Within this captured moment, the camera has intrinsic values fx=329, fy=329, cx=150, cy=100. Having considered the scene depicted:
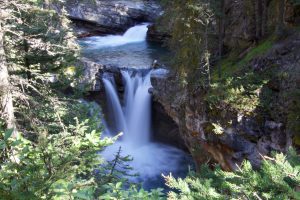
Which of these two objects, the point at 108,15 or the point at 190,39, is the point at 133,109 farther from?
the point at 108,15

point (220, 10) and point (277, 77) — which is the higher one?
point (220, 10)

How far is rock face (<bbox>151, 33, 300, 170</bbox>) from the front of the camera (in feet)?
36.2

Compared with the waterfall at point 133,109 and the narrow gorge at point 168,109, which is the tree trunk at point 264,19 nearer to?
the narrow gorge at point 168,109

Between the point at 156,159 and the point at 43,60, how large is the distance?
10827 mm

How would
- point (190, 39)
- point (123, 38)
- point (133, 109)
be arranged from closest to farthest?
1. point (190, 39)
2. point (133, 109)
3. point (123, 38)

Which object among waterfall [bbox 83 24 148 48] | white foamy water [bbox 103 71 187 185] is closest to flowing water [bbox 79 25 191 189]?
white foamy water [bbox 103 71 187 185]

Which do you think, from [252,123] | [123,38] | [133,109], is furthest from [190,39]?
[123,38]

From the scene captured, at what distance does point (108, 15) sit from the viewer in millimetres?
37250

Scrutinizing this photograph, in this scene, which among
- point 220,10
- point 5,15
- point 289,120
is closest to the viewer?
point 5,15

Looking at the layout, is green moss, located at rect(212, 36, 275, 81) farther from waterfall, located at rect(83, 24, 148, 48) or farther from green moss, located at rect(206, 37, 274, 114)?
waterfall, located at rect(83, 24, 148, 48)

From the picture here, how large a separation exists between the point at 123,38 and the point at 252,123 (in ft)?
85.2

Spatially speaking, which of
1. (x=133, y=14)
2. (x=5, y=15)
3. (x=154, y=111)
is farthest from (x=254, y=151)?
(x=133, y=14)

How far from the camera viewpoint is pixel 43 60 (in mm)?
11250

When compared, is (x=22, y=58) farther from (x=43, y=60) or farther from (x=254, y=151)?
(x=254, y=151)
